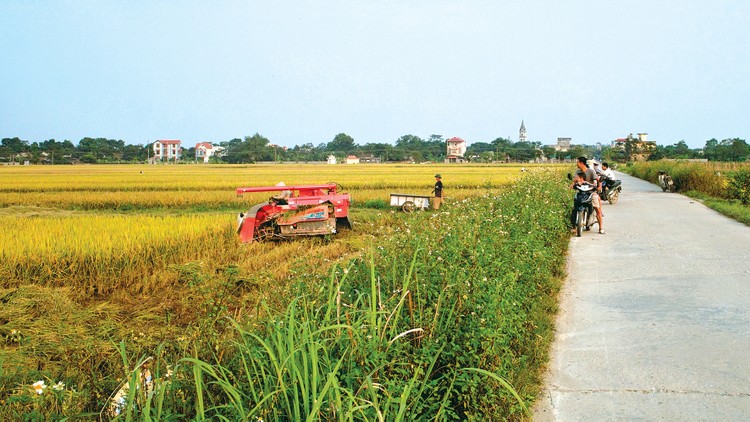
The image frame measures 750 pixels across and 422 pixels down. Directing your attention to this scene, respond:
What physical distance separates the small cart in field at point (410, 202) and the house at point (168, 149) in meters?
127

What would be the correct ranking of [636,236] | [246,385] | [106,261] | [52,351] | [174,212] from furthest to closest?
[174,212] → [636,236] → [106,261] → [52,351] → [246,385]

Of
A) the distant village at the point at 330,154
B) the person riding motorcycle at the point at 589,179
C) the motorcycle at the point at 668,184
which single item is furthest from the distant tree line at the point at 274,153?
Result: the person riding motorcycle at the point at 589,179

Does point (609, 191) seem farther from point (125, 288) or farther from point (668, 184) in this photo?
point (125, 288)

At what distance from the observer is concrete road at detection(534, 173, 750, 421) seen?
14.6 feet

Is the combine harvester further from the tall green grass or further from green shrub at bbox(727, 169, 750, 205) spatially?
green shrub at bbox(727, 169, 750, 205)

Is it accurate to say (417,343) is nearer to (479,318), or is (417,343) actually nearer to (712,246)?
(479,318)

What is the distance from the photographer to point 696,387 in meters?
4.70

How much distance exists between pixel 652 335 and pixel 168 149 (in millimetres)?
146986

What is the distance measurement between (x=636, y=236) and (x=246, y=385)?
10586 mm

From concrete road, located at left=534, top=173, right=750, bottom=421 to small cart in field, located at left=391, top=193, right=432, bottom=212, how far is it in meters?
8.79

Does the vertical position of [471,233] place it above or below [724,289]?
above

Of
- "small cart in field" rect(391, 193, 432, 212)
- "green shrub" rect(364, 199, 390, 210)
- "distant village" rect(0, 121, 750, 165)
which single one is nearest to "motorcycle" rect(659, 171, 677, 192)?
"green shrub" rect(364, 199, 390, 210)

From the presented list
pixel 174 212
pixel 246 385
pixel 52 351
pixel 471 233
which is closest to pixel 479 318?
pixel 246 385

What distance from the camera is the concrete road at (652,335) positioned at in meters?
4.45
